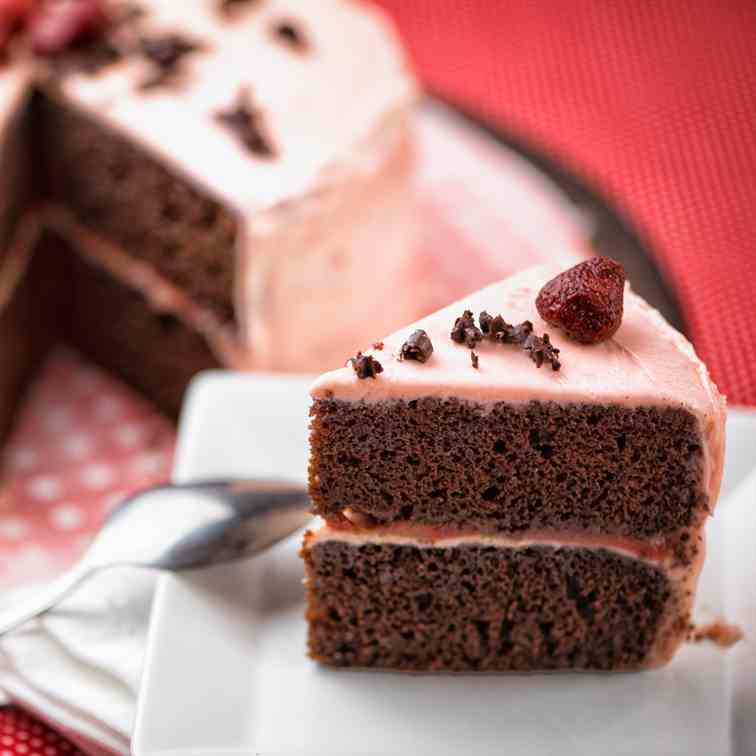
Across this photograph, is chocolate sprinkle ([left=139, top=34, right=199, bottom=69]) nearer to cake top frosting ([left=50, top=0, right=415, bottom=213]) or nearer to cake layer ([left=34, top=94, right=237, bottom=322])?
cake top frosting ([left=50, top=0, right=415, bottom=213])

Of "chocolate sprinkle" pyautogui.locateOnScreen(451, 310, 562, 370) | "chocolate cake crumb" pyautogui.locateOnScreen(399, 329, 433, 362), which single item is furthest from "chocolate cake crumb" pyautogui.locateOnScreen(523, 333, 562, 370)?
"chocolate cake crumb" pyautogui.locateOnScreen(399, 329, 433, 362)

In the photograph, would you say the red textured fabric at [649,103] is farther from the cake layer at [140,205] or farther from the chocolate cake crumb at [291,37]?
the cake layer at [140,205]

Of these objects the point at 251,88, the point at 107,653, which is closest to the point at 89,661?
the point at 107,653

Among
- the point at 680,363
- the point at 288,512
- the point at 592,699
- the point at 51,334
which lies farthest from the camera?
the point at 51,334

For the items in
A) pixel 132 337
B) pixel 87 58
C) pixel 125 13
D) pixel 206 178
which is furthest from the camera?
pixel 132 337

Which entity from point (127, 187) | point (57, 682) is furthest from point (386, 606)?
point (127, 187)

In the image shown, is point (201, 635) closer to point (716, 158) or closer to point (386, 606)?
point (386, 606)

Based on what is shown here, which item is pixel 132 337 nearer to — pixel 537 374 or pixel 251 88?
pixel 251 88
